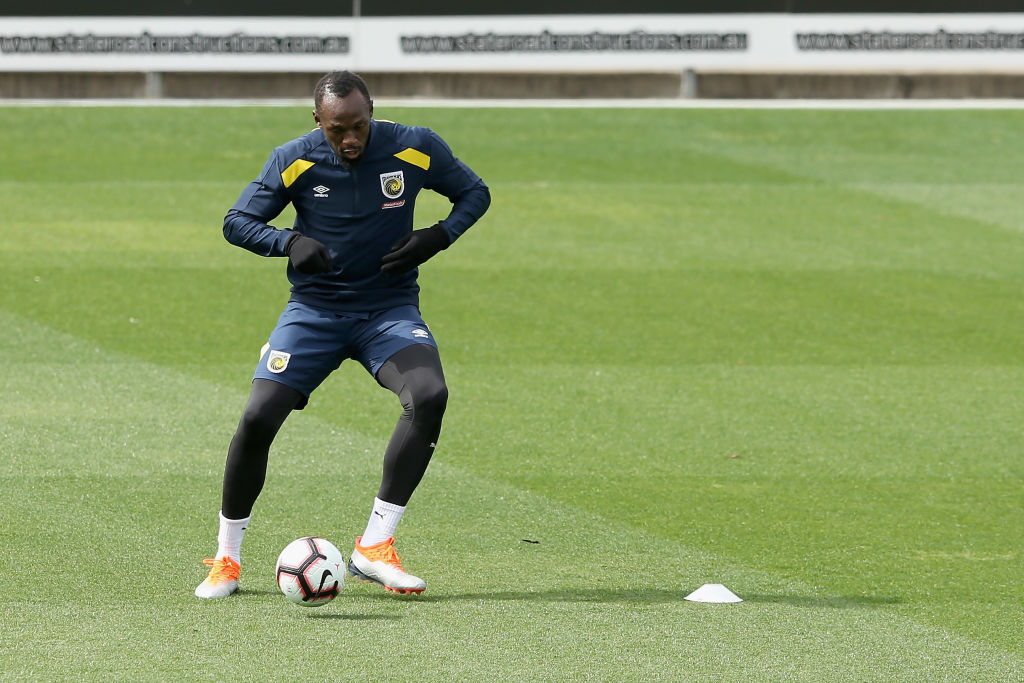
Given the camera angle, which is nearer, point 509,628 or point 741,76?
point 509,628

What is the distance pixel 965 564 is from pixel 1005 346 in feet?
19.5

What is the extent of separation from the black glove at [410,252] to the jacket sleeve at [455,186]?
A: 177 millimetres

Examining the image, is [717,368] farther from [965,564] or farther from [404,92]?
[404,92]

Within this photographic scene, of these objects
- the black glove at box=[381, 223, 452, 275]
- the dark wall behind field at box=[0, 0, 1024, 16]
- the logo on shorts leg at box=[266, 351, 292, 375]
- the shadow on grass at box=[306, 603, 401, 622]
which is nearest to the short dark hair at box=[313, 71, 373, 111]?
the black glove at box=[381, 223, 452, 275]

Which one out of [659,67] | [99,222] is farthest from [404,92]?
[99,222]

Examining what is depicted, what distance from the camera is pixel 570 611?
21.7 ft

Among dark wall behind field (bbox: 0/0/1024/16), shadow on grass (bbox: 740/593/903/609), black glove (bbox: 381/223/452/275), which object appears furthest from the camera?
dark wall behind field (bbox: 0/0/1024/16)

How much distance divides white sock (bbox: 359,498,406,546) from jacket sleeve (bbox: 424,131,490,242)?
119 cm

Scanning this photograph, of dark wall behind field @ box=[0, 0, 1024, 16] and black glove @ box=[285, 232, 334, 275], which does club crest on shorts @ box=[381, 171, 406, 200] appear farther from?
dark wall behind field @ box=[0, 0, 1024, 16]

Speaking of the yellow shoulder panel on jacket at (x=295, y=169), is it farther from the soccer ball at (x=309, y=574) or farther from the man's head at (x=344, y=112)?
the soccer ball at (x=309, y=574)

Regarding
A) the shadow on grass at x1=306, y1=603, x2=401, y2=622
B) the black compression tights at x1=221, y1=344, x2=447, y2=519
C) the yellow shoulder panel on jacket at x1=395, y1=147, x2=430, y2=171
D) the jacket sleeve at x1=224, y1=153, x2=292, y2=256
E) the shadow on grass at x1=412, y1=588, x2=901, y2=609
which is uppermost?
the yellow shoulder panel on jacket at x1=395, y1=147, x2=430, y2=171

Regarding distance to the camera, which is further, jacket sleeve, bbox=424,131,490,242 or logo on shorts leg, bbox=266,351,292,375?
jacket sleeve, bbox=424,131,490,242

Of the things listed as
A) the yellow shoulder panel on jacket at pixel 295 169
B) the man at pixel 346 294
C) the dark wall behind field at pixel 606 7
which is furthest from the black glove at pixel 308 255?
the dark wall behind field at pixel 606 7

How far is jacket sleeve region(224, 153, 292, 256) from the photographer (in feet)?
22.4
